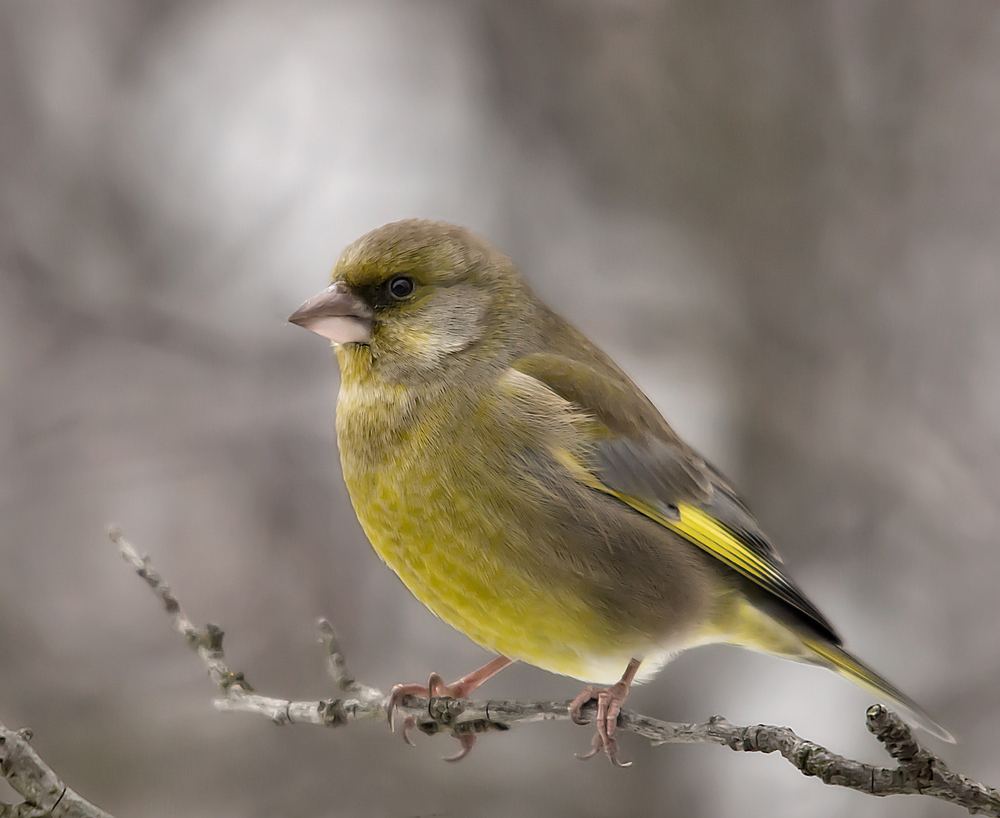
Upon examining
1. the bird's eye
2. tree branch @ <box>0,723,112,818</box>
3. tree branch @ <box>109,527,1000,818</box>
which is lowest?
tree branch @ <box>0,723,112,818</box>

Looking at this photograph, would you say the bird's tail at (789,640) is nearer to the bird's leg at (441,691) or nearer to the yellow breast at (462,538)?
the yellow breast at (462,538)

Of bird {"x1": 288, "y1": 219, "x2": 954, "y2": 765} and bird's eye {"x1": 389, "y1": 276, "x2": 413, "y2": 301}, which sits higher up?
bird's eye {"x1": 389, "y1": 276, "x2": 413, "y2": 301}

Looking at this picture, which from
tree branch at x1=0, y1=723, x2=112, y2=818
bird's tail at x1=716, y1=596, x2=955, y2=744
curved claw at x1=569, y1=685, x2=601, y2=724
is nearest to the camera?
tree branch at x1=0, y1=723, x2=112, y2=818

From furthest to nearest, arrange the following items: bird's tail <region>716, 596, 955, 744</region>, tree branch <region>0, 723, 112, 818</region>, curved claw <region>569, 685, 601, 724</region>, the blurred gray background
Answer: the blurred gray background < bird's tail <region>716, 596, 955, 744</region> < curved claw <region>569, 685, 601, 724</region> < tree branch <region>0, 723, 112, 818</region>

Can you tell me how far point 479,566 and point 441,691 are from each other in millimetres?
742

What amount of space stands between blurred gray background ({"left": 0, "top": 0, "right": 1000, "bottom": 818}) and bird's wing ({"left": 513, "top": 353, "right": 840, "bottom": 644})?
225cm

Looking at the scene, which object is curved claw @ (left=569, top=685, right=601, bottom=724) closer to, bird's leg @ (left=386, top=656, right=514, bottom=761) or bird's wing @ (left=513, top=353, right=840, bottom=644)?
bird's leg @ (left=386, top=656, right=514, bottom=761)

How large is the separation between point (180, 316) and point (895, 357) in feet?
12.9

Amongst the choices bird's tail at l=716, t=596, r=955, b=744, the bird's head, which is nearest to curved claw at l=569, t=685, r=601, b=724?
bird's tail at l=716, t=596, r=955, b=744

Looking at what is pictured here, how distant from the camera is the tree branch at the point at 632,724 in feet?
5.74

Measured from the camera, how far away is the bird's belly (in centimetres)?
262

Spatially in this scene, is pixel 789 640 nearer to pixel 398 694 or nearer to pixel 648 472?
pixel 648 472

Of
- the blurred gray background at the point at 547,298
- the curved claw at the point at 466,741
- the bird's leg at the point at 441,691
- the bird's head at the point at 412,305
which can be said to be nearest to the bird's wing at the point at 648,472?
the bird's head at the point at 412,305

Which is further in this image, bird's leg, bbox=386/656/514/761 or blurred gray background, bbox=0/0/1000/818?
blurred gray background, bbox=0/0/1000/818
